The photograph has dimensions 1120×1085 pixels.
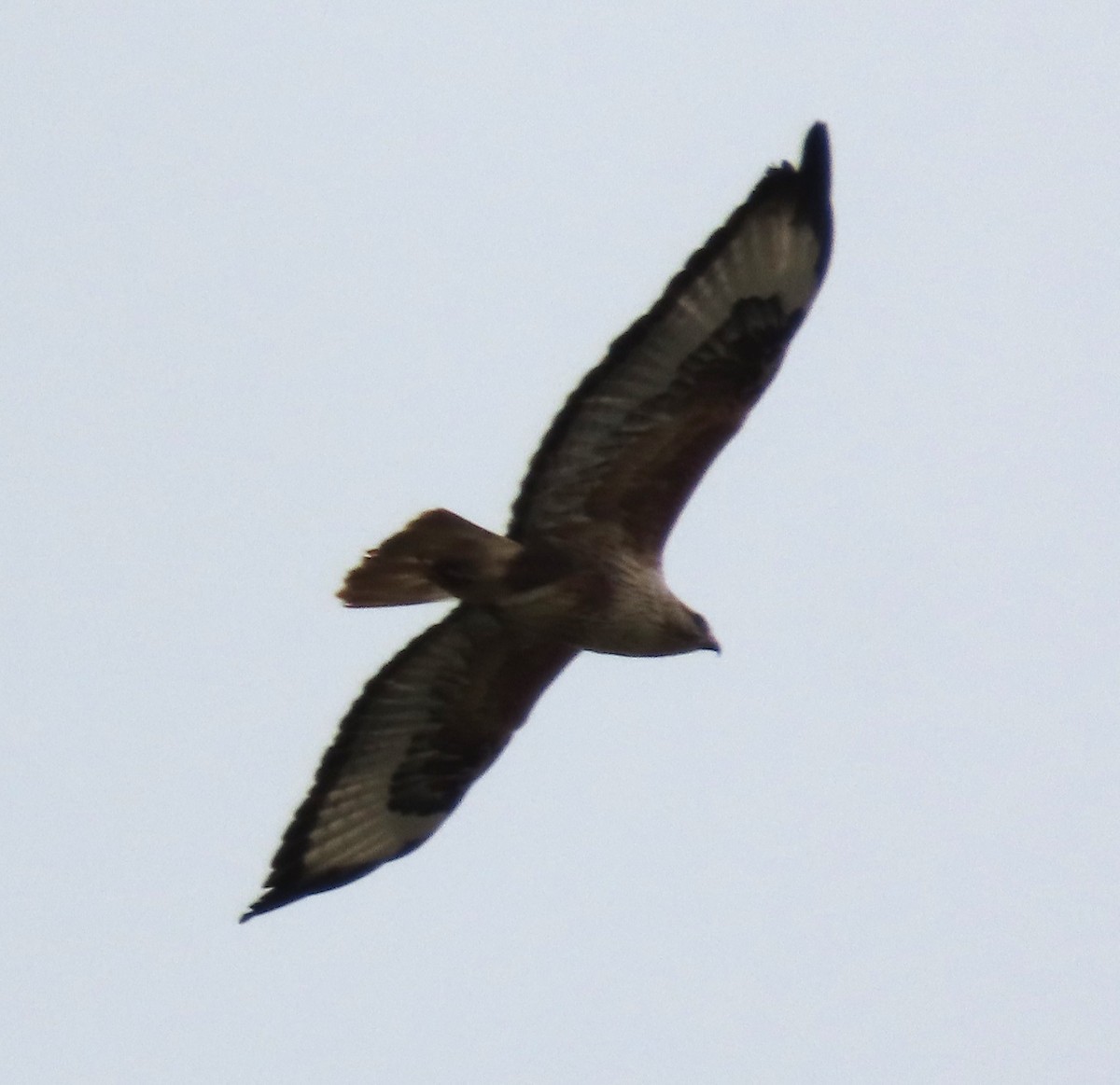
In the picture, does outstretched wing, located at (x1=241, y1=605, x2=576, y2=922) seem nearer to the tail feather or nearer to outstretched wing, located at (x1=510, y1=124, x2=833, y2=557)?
the tail feather

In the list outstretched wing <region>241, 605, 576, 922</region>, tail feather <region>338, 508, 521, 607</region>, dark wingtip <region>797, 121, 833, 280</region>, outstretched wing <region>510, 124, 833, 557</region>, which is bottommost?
outstretched wing <region>241, 605, 576, 922</region>

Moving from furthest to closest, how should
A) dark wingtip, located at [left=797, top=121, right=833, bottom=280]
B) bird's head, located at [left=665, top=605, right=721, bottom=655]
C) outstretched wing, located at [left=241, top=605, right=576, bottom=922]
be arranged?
outstretched wing, located at [left=241, top=605, right=576, bottom=922]
bird's head, located at [left=665, top=605, right=721, bottom=655]
dark wingtip, located at [left=797, top=121, right=833, bottom=280]

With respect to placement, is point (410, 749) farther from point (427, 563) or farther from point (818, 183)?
point (818, 183)

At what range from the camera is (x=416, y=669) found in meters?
10.6

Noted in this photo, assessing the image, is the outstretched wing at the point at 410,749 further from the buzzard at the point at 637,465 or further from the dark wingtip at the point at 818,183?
the dark wingtip at the point at 818,183

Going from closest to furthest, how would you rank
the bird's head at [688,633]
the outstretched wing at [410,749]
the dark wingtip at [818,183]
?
the dark wingtip at [818,183] < the bird's head at [688,633] < the outstretched wing at [410,749]

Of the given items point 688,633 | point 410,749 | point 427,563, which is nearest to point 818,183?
point 688,633

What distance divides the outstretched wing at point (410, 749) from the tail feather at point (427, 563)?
523mm

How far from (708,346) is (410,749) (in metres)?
2.14

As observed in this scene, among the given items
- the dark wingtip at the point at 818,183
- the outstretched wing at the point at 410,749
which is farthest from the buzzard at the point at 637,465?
the outstretched wing at the point at 410,749

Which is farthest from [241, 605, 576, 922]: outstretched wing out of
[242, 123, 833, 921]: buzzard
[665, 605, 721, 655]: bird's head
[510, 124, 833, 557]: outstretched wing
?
[510, 124, 833, 557]: outstretched wing

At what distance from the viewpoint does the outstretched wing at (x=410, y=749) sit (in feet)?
34.5

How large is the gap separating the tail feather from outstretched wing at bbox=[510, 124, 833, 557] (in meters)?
0.45

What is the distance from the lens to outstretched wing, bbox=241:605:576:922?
1051 cm
